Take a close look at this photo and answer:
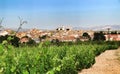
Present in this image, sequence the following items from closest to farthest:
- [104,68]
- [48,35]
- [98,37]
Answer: [48,35], [104,68], [98,37]

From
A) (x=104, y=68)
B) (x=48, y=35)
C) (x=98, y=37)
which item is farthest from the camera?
(x=98, y=37)

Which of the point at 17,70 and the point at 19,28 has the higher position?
the point at 19,28

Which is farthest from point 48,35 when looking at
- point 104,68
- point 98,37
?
point 98,37

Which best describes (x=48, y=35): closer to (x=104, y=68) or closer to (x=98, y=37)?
(x=104, y=68)

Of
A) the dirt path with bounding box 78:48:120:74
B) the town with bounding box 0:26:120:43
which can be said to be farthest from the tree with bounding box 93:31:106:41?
the dirt path with bounding box 78:48:120:74

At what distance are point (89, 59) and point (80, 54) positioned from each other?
3.00 m

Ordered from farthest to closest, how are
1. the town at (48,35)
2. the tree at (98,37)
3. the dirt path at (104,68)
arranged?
the tree at (98,37)
the dirt path at (104,68)
the town at (48,35)

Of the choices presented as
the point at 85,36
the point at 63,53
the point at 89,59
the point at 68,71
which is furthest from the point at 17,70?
the point at 85,36

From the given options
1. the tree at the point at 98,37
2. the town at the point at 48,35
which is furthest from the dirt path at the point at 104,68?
the tree at the point at 98,37

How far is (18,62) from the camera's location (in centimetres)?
1130

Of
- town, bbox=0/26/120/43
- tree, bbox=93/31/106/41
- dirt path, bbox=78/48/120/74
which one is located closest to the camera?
town, bbox=0/26/120/43

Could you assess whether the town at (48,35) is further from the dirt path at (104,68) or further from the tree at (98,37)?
the dirt path at (104,68)

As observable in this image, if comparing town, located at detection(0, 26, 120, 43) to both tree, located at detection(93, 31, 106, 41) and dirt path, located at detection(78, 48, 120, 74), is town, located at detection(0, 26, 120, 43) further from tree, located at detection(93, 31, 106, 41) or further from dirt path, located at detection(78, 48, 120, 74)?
dirt path, located at detection(78, 48, 120, 74)

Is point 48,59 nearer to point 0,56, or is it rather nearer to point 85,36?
point 0,56
